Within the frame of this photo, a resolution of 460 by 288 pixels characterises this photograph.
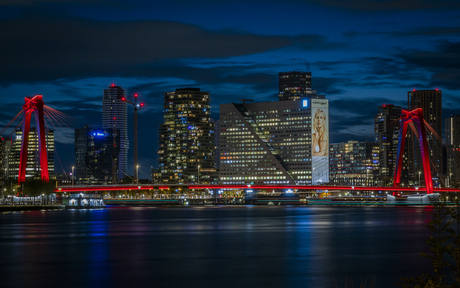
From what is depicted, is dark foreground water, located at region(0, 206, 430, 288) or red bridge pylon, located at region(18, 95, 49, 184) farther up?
red bridge pylon, located at region(18, 95, 49, 184)

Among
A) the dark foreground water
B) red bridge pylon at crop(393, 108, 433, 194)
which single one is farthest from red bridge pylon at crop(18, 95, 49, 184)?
red bridge pylon at crop(393, 108, 433, 194)

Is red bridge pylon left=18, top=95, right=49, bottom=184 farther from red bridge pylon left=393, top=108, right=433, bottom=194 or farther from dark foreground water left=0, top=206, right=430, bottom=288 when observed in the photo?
red bridge pylon left=393, top=108, right=433, bottom=194

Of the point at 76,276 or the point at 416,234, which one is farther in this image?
the point at 416,234

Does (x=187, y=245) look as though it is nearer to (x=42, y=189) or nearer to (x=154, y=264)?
(x=154, y=264)

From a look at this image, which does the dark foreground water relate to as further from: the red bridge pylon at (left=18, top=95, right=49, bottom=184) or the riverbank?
the riverbank

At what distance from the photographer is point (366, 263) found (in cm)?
4175

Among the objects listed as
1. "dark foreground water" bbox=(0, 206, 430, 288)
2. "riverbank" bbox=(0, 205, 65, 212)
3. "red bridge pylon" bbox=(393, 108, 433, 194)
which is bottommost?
"riverbank" bbox=(0, 205, 65, 212)

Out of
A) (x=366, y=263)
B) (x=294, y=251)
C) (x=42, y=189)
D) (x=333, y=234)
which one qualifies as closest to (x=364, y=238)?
(x=333, y=234)

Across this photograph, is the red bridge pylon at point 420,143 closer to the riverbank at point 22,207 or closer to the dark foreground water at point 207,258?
the riverbank at point 22,207

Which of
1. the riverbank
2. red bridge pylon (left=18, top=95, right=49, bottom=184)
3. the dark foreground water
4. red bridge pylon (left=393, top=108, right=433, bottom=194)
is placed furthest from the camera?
red bridge pylon (left=393, top=108, right=433, bottom=194)

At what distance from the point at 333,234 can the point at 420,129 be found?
98301mm

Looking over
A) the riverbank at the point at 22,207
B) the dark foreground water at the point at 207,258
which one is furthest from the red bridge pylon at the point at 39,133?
the dark foreground water at the point at 207,258

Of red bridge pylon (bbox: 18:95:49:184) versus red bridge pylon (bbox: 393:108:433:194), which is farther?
red bridge pylon (bbox: 393:108:433:194)

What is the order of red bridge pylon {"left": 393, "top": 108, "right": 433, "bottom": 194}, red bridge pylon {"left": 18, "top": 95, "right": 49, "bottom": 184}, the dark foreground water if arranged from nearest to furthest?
1. the dark foreground water
2. red bridge pylon {"left": 18, "top": 95, "right": 49, "bottom": 184}
3. red bridge pylon {"left": 393, "top": 108, "right": 433, "bottom": 194}
